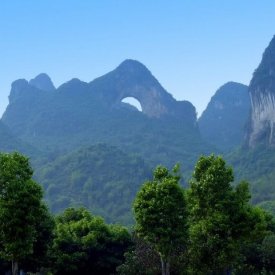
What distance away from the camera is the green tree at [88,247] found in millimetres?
42719

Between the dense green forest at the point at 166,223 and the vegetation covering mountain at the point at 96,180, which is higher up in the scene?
the vegetation covering mountain at the point at 96,180

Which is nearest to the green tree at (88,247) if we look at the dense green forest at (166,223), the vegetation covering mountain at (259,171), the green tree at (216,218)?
the dense green forest at (166,223)

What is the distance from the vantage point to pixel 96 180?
176125 millimetres

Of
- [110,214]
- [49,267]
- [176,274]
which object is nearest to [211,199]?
[176,274]

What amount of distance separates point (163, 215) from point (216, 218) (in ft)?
11.2

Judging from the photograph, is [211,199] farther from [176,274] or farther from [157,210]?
[176,274]

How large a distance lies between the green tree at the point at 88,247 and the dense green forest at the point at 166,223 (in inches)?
4.8

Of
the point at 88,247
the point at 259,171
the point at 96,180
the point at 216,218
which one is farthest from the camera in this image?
the point at 96,180

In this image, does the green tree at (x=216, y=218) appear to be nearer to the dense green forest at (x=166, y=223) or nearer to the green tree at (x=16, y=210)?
the dense green forest at (x=166, y=223)

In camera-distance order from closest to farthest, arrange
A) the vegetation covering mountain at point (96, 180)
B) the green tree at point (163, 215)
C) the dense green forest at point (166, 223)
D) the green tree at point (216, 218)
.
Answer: the dense green forest at point (166, 223), the green tree at point (163, 215), the green tree at point (216, 218), the vegetation covering mountain at point (96, 180)

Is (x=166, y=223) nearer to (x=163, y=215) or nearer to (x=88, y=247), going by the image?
(x=163, y=215)

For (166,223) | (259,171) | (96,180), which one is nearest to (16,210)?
(166,223)

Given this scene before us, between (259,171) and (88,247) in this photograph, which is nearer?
(88,247)

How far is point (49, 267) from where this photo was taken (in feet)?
138
